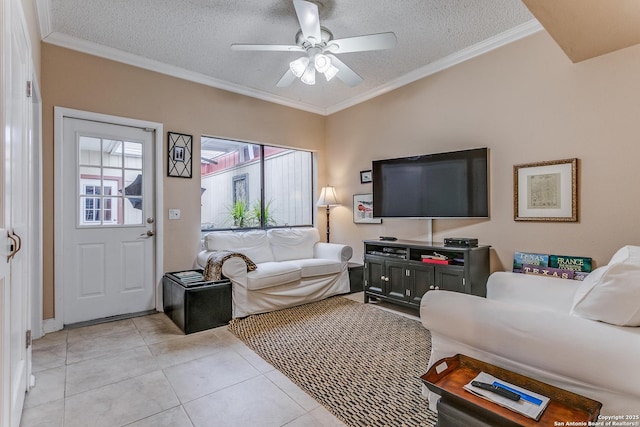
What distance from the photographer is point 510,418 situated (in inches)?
39.9

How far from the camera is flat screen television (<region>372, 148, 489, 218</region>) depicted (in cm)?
312

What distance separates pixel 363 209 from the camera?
14.5ft

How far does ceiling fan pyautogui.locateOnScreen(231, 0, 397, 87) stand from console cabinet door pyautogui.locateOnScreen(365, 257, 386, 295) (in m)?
1.99

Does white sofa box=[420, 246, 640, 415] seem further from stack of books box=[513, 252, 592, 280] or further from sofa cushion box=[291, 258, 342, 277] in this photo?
sofa cushion box=[291, 258, 342, 277]

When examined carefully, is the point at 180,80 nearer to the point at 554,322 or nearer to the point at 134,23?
the point at 134,23

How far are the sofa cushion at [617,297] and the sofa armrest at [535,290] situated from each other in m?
0.77

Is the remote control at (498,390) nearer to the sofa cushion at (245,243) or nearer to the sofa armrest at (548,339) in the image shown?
the sofa armrest at (548,339)

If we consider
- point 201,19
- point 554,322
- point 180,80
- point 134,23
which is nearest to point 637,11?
point 554,322

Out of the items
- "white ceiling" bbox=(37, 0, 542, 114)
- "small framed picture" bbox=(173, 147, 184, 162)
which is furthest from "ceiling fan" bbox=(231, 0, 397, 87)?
"small framed picture" bbox=(173, 147, 184, 162)

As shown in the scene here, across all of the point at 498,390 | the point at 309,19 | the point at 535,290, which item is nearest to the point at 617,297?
the point at 498,390

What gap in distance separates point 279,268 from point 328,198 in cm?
154

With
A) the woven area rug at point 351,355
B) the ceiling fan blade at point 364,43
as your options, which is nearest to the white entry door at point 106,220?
the woven area rug at point 351,355

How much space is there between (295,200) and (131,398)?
3505 mm

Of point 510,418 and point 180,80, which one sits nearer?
point 510,418
